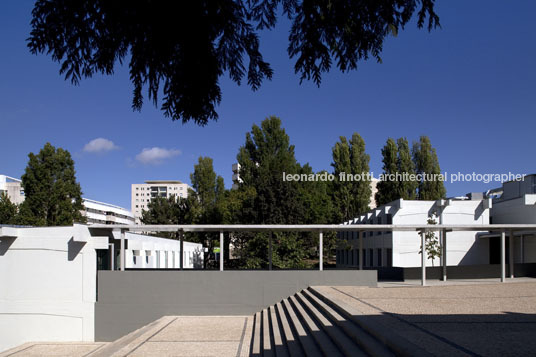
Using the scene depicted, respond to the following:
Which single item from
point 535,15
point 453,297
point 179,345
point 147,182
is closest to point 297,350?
point 179,345

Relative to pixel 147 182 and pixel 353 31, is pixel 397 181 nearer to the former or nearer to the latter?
pixel 353 31

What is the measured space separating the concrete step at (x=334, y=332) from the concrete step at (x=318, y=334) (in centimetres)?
8

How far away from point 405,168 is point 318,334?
3783 cm

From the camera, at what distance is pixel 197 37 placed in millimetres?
2631

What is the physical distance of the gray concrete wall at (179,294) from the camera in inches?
645

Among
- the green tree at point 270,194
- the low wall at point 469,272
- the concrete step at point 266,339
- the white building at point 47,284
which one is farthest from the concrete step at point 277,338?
the green tree at point 270,194

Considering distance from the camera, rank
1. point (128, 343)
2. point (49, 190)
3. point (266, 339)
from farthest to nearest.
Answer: point (49, 190), point (128, 343), point (266, 339)

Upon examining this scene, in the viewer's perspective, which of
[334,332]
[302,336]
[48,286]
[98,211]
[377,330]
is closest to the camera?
[377,330]

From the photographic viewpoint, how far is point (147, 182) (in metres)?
166

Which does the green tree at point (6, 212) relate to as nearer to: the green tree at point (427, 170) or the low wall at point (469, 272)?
the low wall at point (469, 272)

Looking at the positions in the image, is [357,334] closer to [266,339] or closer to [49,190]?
[266,339]

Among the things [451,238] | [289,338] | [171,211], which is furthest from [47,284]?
[171,211]

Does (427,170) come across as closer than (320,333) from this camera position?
No

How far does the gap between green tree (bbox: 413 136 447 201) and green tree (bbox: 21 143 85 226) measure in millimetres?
29846
